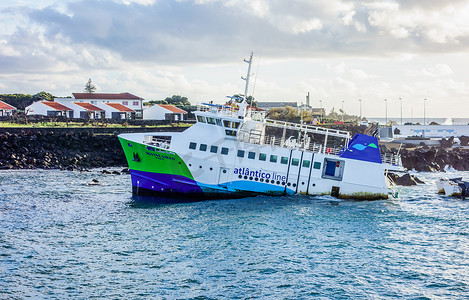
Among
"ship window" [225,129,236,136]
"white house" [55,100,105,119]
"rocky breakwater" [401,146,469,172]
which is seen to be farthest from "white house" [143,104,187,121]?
"ship window" [225,129,236,136]

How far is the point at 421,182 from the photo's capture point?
148 feet

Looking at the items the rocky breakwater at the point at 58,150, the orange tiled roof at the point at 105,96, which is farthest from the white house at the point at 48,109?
the rocky breakwater at the point at 58,150

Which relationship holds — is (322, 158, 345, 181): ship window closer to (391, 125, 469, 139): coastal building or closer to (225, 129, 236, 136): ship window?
(225, 129, 236, 136): ship window

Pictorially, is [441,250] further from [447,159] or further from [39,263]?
[447,159]

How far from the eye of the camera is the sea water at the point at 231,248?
1848 cm

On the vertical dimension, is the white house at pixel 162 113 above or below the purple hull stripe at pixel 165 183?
above

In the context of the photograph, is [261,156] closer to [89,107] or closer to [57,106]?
[89,107]

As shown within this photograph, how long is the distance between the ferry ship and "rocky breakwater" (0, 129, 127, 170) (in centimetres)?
1840

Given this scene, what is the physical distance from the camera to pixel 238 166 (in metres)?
32.9

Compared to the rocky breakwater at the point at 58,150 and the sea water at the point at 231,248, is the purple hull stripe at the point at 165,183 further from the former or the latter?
the rocky breakwater at the point at 58,150

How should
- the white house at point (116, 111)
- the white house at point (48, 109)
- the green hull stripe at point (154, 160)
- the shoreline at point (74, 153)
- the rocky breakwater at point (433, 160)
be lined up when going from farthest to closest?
the white house at point (116, 111) < the white house at point (48, 109) < the rocky breakwater at point (433, 160) < the shoreline at point (74, 153) < the green hull stripe at point (154, 160)

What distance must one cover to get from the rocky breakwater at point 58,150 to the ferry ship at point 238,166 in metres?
18.4

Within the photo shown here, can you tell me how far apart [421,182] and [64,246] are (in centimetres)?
3457

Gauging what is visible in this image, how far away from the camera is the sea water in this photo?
18484 millimetres
